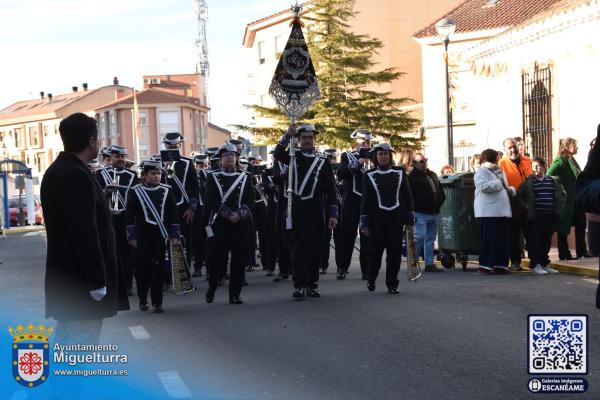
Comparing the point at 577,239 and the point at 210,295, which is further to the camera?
the point at 577,239

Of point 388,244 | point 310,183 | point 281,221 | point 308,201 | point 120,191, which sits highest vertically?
point 310,183

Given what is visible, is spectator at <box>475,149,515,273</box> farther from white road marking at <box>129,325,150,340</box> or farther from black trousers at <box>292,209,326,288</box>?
white road marking at <box>129,325,150,340</box>

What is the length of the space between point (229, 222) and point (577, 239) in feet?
22.5

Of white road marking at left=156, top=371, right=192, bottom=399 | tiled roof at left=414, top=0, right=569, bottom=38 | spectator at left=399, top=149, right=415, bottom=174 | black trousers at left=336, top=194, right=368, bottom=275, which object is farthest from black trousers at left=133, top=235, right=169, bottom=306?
tiled roof at left=414, top=0, right=569, bottom=38

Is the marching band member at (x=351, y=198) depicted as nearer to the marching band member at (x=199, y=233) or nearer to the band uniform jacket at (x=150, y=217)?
the marching band member at (x=199, y=233)

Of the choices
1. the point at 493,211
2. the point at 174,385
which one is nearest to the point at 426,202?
the point at 493,211

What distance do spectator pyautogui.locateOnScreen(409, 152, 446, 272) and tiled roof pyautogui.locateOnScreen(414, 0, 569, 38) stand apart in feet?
76.2

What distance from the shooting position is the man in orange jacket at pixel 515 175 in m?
15.8

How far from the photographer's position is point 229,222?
12.8 meters

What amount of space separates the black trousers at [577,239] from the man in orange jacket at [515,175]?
972 mm

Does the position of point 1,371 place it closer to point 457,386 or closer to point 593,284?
point 457,386

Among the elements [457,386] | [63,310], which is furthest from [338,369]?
[63,310]

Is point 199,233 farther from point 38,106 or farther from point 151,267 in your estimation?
point 38,106

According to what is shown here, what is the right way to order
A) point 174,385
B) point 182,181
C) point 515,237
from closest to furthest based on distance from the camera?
point 174,385 → point 515,237 → point 182,181
